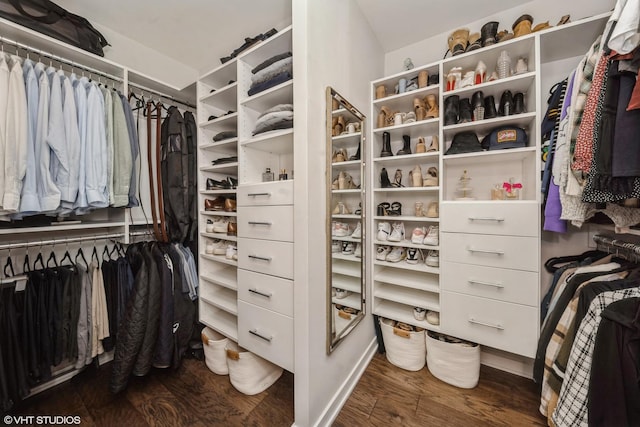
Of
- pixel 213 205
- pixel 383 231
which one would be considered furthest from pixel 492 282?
pixel 213 205

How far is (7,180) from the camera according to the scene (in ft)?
3.35

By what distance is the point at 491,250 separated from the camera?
128 cm

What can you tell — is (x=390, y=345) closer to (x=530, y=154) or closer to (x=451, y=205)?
(x=451, y=205)

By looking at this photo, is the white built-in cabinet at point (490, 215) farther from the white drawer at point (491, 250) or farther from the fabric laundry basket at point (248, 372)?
the fabric laundry basket at point (248, 372)

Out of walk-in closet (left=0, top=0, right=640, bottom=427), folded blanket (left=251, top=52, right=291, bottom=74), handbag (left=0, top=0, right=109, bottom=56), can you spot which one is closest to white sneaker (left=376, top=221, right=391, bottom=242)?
walk-in closet (left=0, top=0, right=640, bottom=427)

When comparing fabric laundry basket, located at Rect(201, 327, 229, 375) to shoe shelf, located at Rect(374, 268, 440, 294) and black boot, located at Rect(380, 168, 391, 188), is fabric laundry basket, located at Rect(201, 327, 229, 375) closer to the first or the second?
shoe shelf, located at Rect(374, 268, 440, 294)

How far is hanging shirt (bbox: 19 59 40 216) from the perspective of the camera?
3.53 ft

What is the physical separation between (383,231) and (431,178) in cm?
47

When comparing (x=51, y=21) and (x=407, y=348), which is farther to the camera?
(x=407, y=348)

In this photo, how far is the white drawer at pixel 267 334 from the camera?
3.71 ft

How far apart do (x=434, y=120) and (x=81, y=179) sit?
2.03 metres

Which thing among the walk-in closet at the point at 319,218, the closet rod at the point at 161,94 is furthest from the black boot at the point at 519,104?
the closet rod at the point at 161,94

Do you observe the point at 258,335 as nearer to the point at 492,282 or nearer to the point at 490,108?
the point at 492,282

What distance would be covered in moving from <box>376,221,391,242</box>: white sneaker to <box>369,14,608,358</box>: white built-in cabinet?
0.04 m
